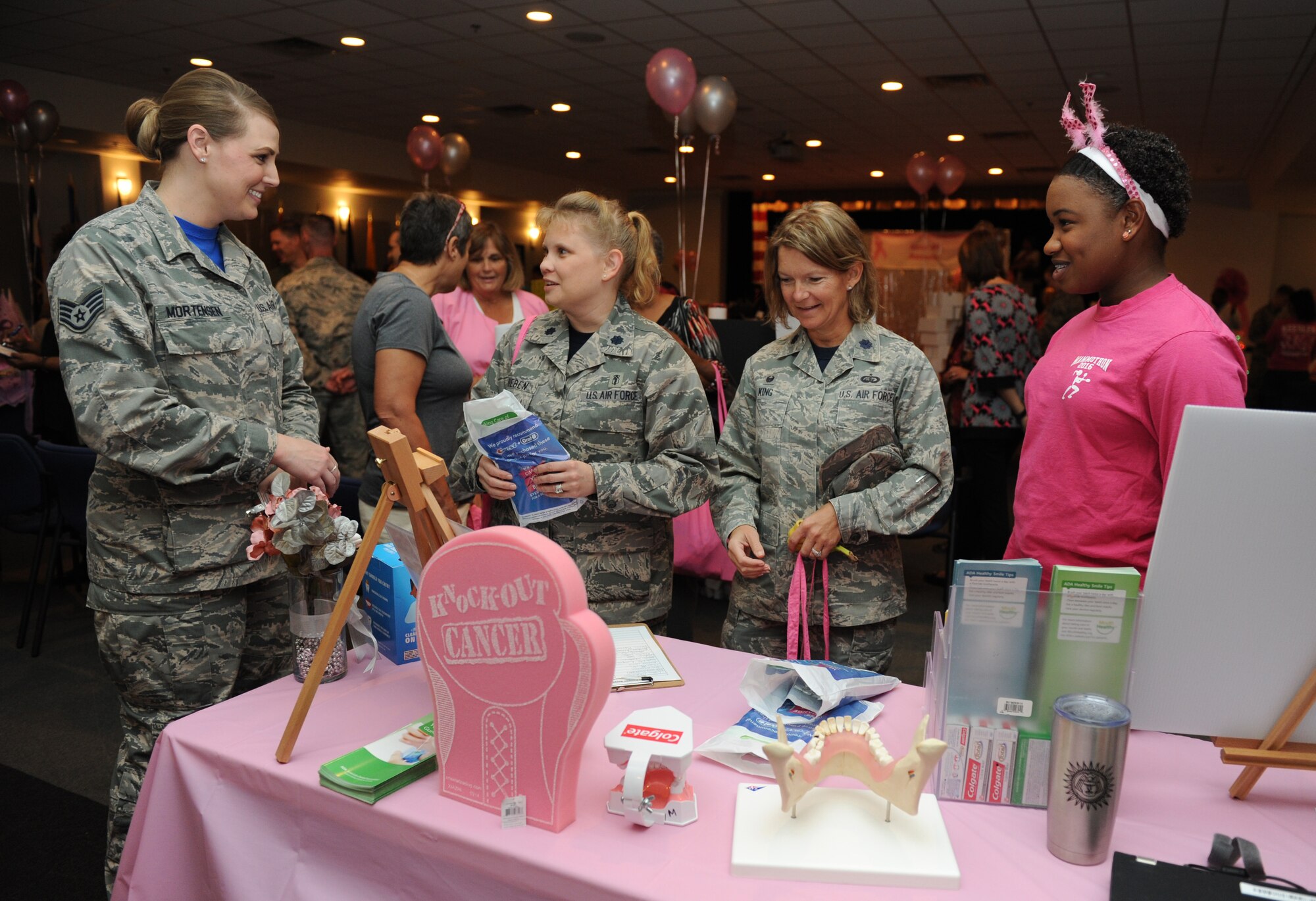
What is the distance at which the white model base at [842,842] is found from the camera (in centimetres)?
91

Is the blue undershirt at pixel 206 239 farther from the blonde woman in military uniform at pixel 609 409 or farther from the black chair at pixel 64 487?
the black chair at pixel 64 487

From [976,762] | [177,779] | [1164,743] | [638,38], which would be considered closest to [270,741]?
[177,779]

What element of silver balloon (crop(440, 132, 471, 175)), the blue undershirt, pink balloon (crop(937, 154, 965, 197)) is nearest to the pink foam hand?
the blue undershirt

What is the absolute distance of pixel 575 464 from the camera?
5.49 ft

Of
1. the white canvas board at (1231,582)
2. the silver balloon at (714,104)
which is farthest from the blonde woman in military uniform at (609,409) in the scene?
the silver balloon at (714,104)

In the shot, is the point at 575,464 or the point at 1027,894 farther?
the point at 575,464

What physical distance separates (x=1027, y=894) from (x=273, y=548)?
1116mm

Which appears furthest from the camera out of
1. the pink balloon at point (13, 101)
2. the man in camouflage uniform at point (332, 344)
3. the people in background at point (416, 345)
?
Result: the pink balloon at point (13, 101)

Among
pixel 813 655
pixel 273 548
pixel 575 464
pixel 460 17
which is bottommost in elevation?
pixel 813 655

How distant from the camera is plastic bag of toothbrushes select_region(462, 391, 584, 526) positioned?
155 cm

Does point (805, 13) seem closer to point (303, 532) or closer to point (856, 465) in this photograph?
point (856, 465)

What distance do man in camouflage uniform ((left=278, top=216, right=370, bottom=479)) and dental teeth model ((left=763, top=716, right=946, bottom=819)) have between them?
3184 mm

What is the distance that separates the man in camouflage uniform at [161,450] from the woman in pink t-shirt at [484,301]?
155 cm

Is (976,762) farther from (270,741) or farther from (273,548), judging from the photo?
(273,548)
